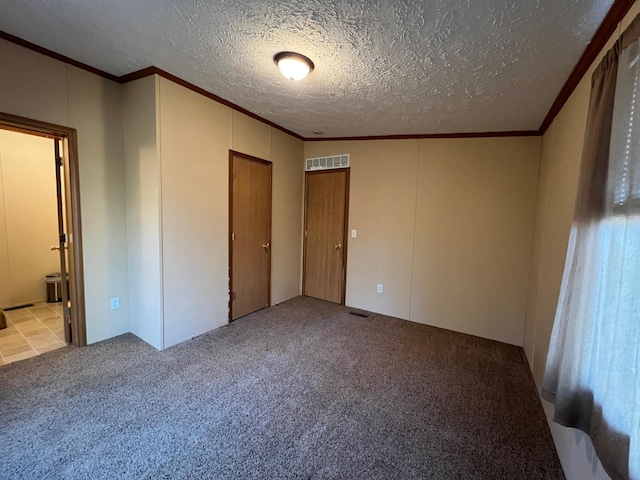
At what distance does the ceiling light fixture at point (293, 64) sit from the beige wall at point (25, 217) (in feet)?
12.9

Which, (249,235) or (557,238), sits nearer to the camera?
(557,238)

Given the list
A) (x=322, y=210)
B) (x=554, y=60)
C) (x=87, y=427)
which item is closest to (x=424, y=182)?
(x=322, y=210)

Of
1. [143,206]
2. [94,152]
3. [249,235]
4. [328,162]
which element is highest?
[328,162]

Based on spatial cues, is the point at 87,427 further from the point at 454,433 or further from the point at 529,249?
the point at 529,249

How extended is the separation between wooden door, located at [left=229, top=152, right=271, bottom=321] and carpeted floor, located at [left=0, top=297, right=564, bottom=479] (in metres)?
0.75

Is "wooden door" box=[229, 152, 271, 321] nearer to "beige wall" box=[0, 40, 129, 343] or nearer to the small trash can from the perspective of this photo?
"beige wall" box=[0, 40, 129, 343]

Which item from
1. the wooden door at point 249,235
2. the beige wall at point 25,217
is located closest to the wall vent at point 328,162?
the wooden door at point 249,235

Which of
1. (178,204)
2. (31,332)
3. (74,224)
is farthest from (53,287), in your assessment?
(178,204)

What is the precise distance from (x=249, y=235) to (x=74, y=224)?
1.76 m

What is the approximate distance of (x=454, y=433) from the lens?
1.87 meters

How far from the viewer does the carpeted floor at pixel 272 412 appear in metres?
1.59

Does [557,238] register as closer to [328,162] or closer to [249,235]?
[328,162]

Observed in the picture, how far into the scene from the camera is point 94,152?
2.71 meters

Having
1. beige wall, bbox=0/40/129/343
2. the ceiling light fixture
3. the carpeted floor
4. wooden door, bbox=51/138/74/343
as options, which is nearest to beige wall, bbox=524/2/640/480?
the carpeted floor
